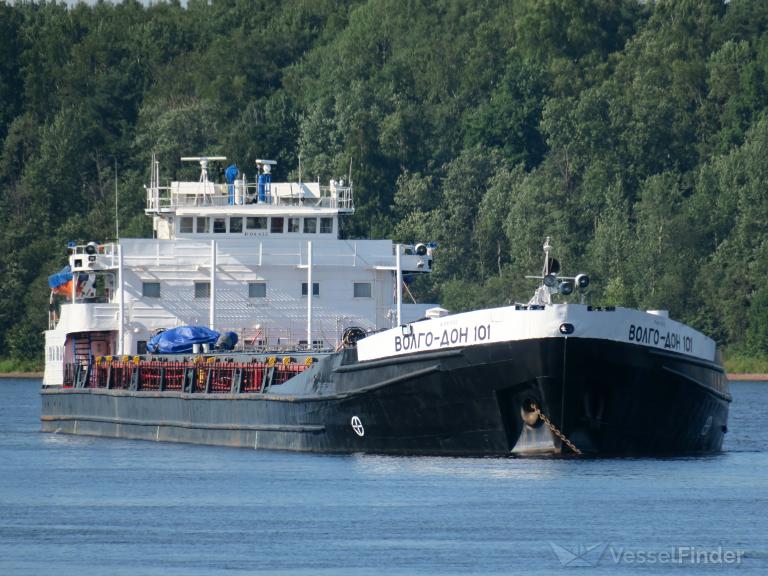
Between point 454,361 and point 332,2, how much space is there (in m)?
90.7

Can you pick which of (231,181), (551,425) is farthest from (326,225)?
(551,425)

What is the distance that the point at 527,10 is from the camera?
113m

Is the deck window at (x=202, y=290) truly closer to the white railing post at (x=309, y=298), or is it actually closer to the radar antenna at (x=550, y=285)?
the white railing post at (x=309, y=298)

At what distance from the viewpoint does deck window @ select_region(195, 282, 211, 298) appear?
5197 centimetres

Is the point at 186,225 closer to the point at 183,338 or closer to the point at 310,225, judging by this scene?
the point at 310,225

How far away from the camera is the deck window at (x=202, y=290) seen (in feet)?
171

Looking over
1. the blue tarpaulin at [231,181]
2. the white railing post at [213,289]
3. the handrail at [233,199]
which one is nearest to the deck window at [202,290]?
the white railing post at [213,289]

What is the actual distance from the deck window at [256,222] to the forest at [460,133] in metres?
35.1

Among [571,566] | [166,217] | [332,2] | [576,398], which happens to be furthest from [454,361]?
[332,2]

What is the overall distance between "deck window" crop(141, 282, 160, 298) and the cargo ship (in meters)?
0.05

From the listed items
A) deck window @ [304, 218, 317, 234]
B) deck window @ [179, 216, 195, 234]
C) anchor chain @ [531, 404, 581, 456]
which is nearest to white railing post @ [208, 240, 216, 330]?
deck window @ [179, 216, 195, 234]

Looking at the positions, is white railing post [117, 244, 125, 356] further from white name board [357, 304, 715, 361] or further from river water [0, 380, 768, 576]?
white name board [357, 304, 715, 361]

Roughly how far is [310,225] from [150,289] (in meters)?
4.58

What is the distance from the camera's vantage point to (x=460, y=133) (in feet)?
347
